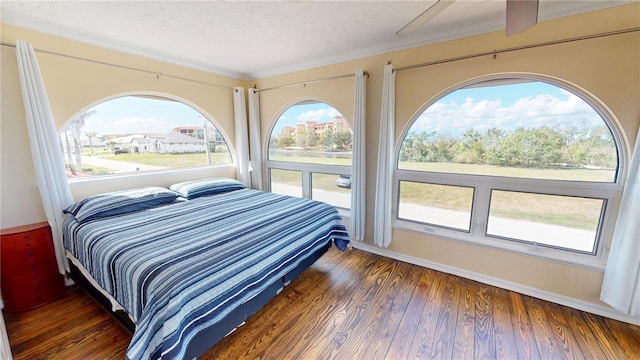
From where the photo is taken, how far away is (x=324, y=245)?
2365 mm

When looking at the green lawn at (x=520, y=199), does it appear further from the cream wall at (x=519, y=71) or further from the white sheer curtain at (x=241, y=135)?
the white sheer curtain at (x=241, y=135)

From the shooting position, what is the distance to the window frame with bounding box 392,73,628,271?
6.05 ft

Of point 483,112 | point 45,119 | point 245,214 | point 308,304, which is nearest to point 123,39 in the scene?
point 45,119

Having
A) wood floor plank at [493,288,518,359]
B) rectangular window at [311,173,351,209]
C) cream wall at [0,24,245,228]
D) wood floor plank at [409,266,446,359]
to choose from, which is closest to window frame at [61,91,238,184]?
cream wall at [0,24,245,228]

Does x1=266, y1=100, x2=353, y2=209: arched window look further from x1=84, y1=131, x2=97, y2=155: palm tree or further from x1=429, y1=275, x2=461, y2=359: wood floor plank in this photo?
x1=84, y1=131, x2=97, y2=155: palm tree

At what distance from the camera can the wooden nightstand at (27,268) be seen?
1.84 metres

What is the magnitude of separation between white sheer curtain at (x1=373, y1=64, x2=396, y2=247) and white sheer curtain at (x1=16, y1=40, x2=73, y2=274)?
3048 millimetres

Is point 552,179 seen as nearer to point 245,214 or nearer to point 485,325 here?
point 485,325

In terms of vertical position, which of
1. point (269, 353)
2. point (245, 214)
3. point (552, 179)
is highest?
point (552, 179)

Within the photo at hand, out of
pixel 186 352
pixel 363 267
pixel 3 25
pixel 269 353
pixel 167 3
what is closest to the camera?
pixel 186 352

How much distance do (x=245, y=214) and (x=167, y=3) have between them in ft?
5.73

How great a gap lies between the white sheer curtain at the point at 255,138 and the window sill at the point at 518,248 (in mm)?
2267

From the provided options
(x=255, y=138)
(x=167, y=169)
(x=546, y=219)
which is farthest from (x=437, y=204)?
(x=167, y=169)

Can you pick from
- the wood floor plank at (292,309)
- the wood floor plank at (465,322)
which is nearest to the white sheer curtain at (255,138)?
the wood floor plank at (292,309)
